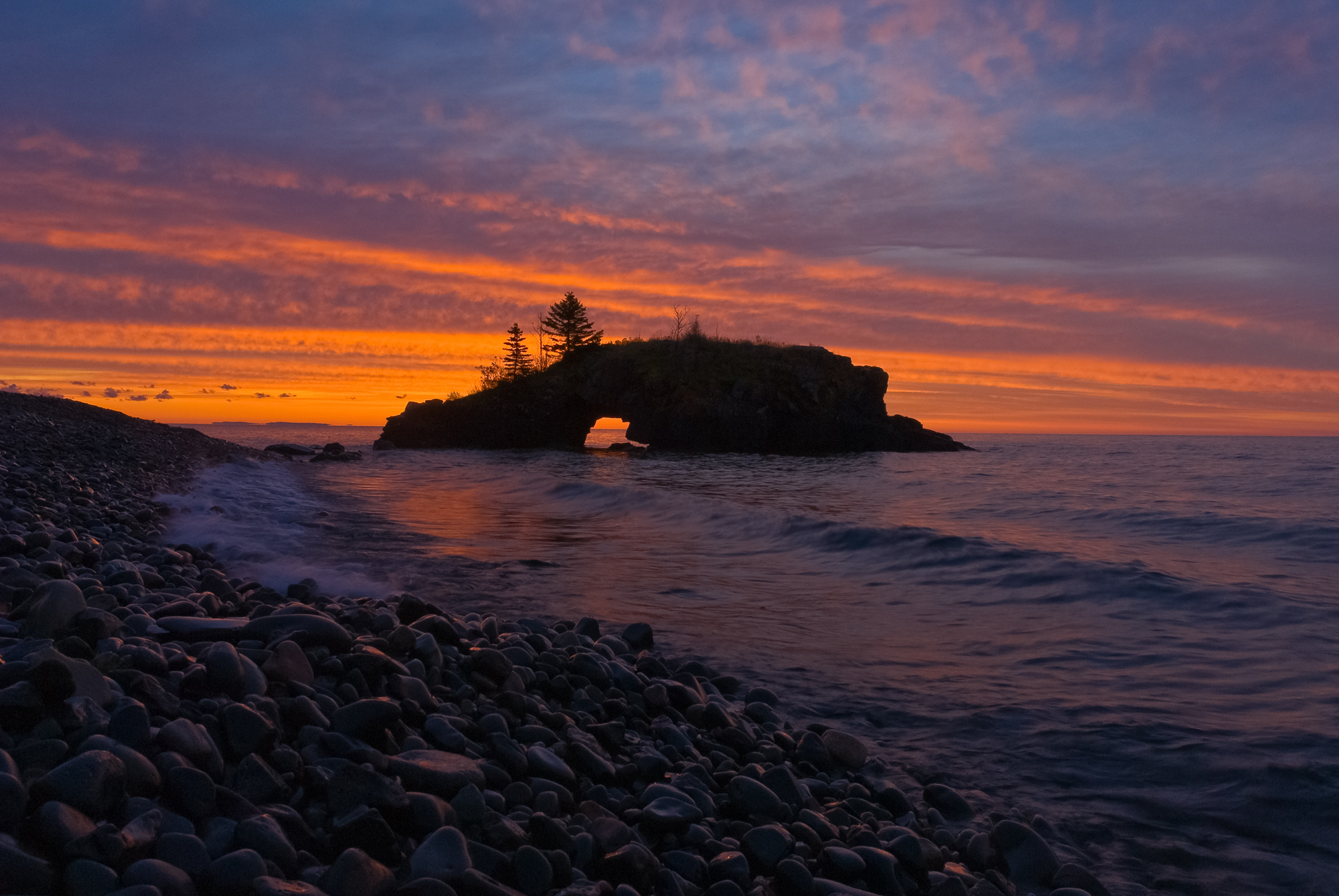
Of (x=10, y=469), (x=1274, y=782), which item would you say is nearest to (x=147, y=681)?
(x=1274, y=782)

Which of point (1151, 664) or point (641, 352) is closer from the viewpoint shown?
point (1151, 664)

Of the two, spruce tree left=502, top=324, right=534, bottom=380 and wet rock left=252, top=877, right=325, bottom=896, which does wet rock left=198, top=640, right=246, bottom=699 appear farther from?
spruce tree left=502, top=324, right=534, bottom=380

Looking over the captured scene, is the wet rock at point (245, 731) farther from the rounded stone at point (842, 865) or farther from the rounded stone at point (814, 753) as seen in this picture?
the rounded stone at point (814, 753)

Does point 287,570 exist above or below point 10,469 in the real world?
below

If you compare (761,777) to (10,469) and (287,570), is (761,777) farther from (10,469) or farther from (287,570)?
(10,469)

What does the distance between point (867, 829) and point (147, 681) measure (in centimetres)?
284

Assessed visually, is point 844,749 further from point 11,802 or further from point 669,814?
point 11,802

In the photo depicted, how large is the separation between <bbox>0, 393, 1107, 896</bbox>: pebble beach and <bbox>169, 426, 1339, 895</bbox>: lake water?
61cm

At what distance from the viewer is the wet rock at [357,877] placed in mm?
2197

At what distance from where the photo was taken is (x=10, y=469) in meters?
10.7

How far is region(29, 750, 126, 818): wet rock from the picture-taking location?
2154 mm

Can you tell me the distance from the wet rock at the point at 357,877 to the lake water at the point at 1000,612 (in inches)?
117

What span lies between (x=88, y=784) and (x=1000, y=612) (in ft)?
25.9

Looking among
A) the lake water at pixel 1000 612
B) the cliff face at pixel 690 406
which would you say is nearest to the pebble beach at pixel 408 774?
the lake water at pixel 1000 612
